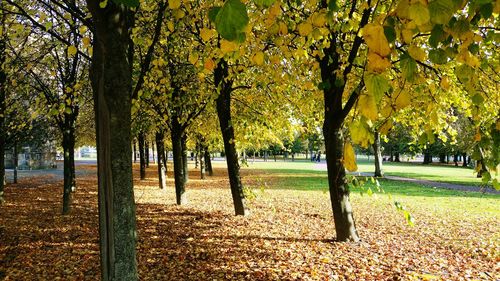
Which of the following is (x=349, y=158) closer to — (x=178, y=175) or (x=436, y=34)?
(x=436, y=34)

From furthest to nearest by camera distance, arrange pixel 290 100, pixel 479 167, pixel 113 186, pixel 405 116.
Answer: pixel 290 100
pixel 405 116
pixel 113 186
pixel 479 167

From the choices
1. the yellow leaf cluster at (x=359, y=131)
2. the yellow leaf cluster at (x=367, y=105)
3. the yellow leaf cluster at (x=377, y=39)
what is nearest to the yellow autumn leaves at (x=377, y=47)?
the yellow leaf cluster at (x=377, y=39)

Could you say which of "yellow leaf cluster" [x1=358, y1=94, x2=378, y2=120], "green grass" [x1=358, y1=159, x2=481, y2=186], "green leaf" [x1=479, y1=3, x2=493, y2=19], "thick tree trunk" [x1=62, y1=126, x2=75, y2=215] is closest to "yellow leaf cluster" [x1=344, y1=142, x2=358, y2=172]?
"yellow leaf cluster" [x1=358, y1=94, x2=378, y2=120]

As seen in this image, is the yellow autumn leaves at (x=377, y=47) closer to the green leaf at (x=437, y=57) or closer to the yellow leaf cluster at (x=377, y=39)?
the yellow leaf cluster at (x=377, y=39)

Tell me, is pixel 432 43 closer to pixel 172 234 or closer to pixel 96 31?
pixel 96 31

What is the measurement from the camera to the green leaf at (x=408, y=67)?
1714 millimetres

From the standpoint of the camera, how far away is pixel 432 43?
196 cm

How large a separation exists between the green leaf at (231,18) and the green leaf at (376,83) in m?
0.53

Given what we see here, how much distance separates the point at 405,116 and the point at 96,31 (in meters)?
9.14

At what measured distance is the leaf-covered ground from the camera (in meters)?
6.53

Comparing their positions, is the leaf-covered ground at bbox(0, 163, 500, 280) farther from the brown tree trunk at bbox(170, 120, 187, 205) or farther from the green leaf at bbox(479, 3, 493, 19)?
the green leaf at bbox(479, 3, 493, 19)

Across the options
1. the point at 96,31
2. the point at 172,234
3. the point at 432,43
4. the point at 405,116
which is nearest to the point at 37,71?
the point at 172,234

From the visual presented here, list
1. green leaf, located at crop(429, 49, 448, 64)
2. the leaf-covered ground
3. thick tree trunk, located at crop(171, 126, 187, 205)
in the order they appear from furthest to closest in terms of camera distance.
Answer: thick tree trunk, located at crop(171, 126, 187, 205)
the leaf-covered ground
green leaf, located at crop(429, 49, 448, 64)

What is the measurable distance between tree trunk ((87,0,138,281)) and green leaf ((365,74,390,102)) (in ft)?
11.2
